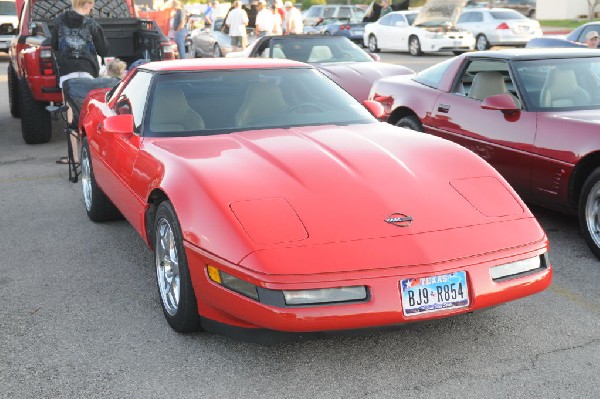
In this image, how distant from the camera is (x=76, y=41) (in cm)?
888

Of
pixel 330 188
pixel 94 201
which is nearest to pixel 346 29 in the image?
pixel 94 201

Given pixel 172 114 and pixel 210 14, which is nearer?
pixel 172 114

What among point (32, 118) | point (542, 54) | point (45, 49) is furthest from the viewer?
point (32, 118)

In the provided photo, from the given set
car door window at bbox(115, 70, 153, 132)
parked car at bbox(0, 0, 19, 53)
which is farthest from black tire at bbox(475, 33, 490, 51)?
car door window at bbox(115, 70, 153, 132)

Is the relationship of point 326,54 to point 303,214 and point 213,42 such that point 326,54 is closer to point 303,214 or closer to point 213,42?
point 303,214

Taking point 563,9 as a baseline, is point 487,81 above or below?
above

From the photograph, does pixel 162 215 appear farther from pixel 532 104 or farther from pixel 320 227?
pixel 532 104

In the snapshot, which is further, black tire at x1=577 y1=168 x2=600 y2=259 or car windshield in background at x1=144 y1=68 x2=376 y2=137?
black tire at x1=577 y1=168 x2=600 y2=259

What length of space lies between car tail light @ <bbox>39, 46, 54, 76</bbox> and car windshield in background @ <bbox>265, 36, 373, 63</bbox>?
3.28 meters

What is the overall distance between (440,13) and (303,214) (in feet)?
78.3

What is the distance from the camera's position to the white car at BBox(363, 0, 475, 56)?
24.9 meters

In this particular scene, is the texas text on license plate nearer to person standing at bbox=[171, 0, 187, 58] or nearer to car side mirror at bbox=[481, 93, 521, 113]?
car side mirror at bbox=[481, 93, 521, 113]

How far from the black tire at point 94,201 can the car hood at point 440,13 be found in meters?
20.2

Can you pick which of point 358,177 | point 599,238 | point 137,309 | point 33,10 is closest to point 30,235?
point 137,309
